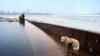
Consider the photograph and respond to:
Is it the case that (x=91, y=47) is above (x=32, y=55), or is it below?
below

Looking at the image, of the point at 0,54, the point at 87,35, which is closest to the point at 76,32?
the point at 87,35

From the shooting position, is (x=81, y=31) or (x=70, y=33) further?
(x=70, y=33)

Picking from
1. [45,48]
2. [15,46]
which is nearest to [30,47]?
[45,48]

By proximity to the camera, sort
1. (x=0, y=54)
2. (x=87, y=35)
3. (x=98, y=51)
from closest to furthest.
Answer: (x=0, y=54)
(x=98, y=51)
(x=87, y=35)

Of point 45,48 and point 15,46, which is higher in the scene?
point 45,48

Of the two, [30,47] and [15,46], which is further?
[15,46]

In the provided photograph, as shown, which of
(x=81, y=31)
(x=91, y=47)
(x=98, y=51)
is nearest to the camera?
(x=98, y=51)

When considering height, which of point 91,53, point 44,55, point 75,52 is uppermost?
point 44,55

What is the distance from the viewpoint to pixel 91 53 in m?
3.29

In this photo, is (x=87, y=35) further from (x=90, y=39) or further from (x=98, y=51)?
(x=98, y=51)

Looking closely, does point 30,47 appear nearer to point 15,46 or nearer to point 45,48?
point 45,48

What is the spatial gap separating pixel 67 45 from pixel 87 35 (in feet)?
3.77

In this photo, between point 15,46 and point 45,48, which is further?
point 15,46

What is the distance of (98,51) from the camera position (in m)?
3.16
